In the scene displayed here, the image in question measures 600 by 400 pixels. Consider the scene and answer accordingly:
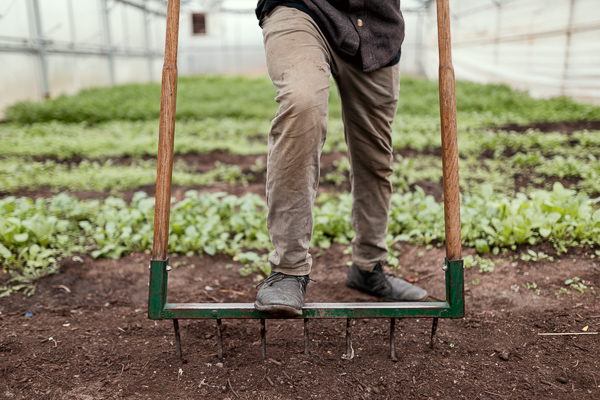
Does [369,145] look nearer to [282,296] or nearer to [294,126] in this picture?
[294,126]

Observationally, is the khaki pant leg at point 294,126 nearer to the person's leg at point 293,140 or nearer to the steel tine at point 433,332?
the person's leg at point 293,140

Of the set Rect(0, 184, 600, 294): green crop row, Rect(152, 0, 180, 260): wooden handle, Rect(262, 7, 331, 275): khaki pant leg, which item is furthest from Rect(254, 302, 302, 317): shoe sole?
Rect(0, 184, 600, 294): green crop row

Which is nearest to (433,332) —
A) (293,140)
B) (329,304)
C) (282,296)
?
(329,304)

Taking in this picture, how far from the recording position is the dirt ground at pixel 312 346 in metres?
1.72

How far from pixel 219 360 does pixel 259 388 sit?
0.25 metres

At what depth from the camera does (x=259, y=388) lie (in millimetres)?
1718

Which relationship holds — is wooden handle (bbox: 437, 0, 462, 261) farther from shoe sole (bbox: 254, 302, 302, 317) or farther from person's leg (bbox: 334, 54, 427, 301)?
shoe sole (bbox: 254, 302, 302, 317)

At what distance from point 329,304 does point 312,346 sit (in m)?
0.29

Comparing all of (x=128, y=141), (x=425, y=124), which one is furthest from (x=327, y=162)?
(x=128, y=141)

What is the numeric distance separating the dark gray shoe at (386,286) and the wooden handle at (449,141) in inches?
22.2

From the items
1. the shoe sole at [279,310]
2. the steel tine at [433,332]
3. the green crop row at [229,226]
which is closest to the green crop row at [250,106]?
the green crop row at [229,226]

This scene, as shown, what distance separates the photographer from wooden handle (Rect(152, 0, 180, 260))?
5.89ft

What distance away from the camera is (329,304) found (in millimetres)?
1818

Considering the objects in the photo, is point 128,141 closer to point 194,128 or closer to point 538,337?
point 194,128
